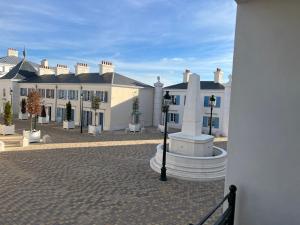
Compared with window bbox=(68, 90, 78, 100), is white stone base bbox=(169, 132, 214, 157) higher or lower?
lower

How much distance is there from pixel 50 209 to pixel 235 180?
A: 22.9ft

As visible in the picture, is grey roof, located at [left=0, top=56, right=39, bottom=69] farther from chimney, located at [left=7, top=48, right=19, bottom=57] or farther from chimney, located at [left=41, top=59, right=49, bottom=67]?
chimney, located at [left=41, top=59, right=49, bottom=67]

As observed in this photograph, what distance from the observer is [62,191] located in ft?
33.9

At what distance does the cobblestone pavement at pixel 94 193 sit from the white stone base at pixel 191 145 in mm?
1917

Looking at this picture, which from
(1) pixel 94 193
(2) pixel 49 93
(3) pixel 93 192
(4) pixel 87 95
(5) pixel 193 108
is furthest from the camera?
(2) pixel 49 93

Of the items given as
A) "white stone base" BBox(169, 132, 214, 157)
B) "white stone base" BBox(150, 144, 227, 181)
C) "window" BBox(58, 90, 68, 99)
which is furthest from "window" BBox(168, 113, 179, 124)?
"white stone base" BBox(150, 144, 227, 181)

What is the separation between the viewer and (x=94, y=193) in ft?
33.5

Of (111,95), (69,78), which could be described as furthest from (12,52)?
(111,95)

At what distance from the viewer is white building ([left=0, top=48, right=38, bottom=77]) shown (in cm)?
5150

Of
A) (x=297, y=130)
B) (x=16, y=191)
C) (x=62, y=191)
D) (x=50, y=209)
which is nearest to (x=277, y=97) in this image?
(x=297, y=130)

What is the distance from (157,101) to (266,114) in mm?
30304

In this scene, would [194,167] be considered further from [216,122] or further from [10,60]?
[10,60]

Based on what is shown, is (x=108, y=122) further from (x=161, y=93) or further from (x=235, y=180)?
(x=235, y=180)

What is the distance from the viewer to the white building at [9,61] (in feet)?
169
